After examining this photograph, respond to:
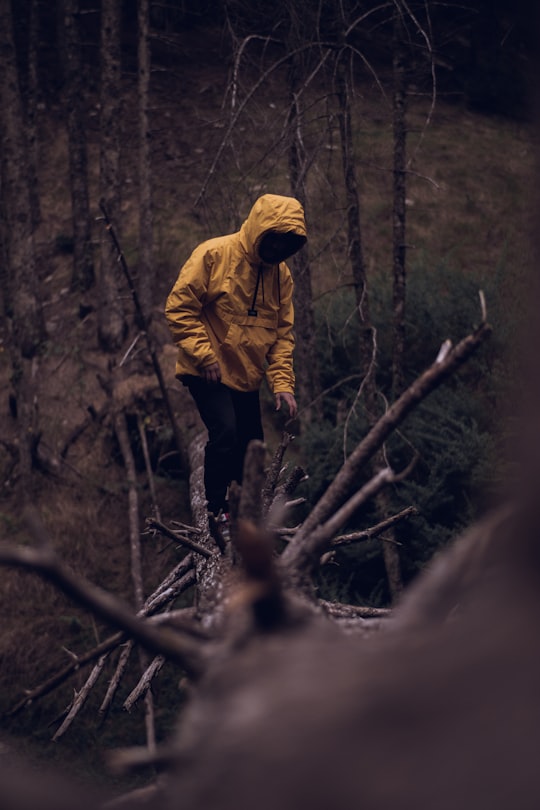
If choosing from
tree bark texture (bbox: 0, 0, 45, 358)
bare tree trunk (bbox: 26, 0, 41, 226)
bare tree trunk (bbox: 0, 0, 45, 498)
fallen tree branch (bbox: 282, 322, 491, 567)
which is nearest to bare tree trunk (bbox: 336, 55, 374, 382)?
bare tree trunk (bbox: 0, 0, 45, 498)

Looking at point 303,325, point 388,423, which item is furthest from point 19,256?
point 388,423

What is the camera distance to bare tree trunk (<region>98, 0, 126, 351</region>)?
385 inches

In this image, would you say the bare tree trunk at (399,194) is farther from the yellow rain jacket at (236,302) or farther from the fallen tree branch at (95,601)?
the fallen tree branch at (95,601)

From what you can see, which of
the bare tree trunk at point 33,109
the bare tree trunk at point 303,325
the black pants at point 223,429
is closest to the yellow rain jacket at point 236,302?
the black pants at point 223,429

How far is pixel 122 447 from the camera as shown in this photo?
8.91 m

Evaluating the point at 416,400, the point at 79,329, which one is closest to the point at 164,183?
the point at 79,329

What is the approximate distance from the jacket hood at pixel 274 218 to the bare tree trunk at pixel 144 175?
5742 mm

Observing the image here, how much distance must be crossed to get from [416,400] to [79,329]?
30.7 feet

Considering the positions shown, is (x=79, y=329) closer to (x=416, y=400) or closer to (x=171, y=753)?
(x=416, y=400)

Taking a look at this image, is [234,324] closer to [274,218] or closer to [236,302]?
[236,302]

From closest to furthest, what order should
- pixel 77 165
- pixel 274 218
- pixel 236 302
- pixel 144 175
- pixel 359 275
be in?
pixel 274 218, pixel 236 302, pixel 359 275, pixel 144 175, pixel 77 165

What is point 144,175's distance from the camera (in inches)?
384

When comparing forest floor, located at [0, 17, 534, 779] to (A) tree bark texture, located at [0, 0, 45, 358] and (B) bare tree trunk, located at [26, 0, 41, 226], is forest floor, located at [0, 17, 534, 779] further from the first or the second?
(A) tree bark texture, located at [0, 0, 45, 358]

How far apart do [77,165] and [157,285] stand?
2356mm
